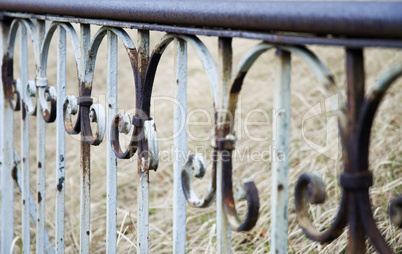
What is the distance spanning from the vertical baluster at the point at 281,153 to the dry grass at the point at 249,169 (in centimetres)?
68

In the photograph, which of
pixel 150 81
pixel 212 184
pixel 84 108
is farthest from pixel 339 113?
pixel 84 108

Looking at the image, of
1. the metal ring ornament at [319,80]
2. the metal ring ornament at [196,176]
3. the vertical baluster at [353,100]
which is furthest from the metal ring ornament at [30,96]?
the vertical baluster at [353,100]

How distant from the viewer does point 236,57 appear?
4492mm

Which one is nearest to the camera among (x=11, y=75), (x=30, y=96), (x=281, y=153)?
(x=281, y=153)

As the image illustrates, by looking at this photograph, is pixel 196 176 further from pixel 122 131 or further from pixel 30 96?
pixel 30 96

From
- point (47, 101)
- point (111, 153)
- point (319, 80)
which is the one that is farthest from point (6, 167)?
point (319, 80)

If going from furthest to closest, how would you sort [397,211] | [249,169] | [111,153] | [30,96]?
[249,169], [30,96], [111,153], [397,211]

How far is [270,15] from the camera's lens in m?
0.72

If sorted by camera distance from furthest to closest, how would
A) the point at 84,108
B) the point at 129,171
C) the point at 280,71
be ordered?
1. the point at 129,171
2. the point at 84,108
3. the point at 280,71

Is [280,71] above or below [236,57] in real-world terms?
below

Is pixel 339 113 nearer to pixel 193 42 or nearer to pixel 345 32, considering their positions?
pixel 345 32

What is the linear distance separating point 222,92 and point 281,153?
0.15m

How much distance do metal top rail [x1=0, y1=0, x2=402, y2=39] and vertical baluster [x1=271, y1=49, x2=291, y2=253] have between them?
0.07 meters

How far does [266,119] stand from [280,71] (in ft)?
8.07
